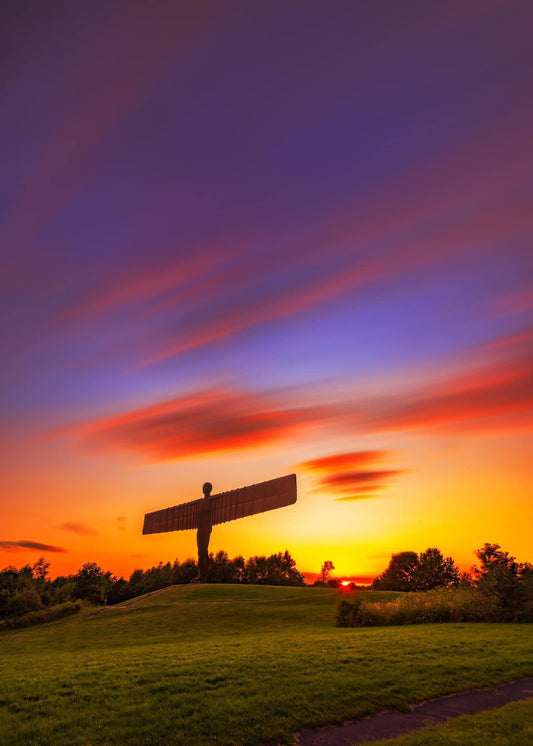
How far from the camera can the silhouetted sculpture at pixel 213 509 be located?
42.8 m

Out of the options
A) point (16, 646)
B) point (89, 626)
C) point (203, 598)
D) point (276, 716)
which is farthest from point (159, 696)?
point (203, 598)

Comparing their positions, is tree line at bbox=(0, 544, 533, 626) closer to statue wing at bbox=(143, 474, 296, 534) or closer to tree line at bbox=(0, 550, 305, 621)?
tree line at bbox=(0, 550, 305, 621)

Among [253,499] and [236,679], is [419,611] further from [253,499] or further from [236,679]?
[236,679]

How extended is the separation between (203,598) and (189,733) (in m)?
32.8

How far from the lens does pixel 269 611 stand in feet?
119

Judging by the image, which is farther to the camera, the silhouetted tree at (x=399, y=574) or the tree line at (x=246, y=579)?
the silhouetted tree at (x=399, y=574)

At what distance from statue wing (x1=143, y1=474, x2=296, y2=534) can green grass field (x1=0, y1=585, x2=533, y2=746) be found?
14041 millimetres

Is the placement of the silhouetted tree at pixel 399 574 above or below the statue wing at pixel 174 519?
below

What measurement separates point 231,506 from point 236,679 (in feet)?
103

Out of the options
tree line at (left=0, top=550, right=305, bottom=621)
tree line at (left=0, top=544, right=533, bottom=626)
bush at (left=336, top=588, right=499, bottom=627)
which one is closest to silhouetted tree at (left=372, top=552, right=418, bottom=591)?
tree line at (left=0, top=544, right=533, bottom=626)

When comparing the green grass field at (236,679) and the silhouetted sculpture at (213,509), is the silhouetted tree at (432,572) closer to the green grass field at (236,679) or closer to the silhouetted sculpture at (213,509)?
the silhouetted sculpture at (213,509)

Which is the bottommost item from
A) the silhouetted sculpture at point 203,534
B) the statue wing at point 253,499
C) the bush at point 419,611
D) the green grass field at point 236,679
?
the green grass field at point 236,679

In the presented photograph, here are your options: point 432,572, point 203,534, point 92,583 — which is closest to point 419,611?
point 203,534

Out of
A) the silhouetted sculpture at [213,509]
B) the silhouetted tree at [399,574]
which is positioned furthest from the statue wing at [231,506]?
the silhouetted tree at [399,574]
